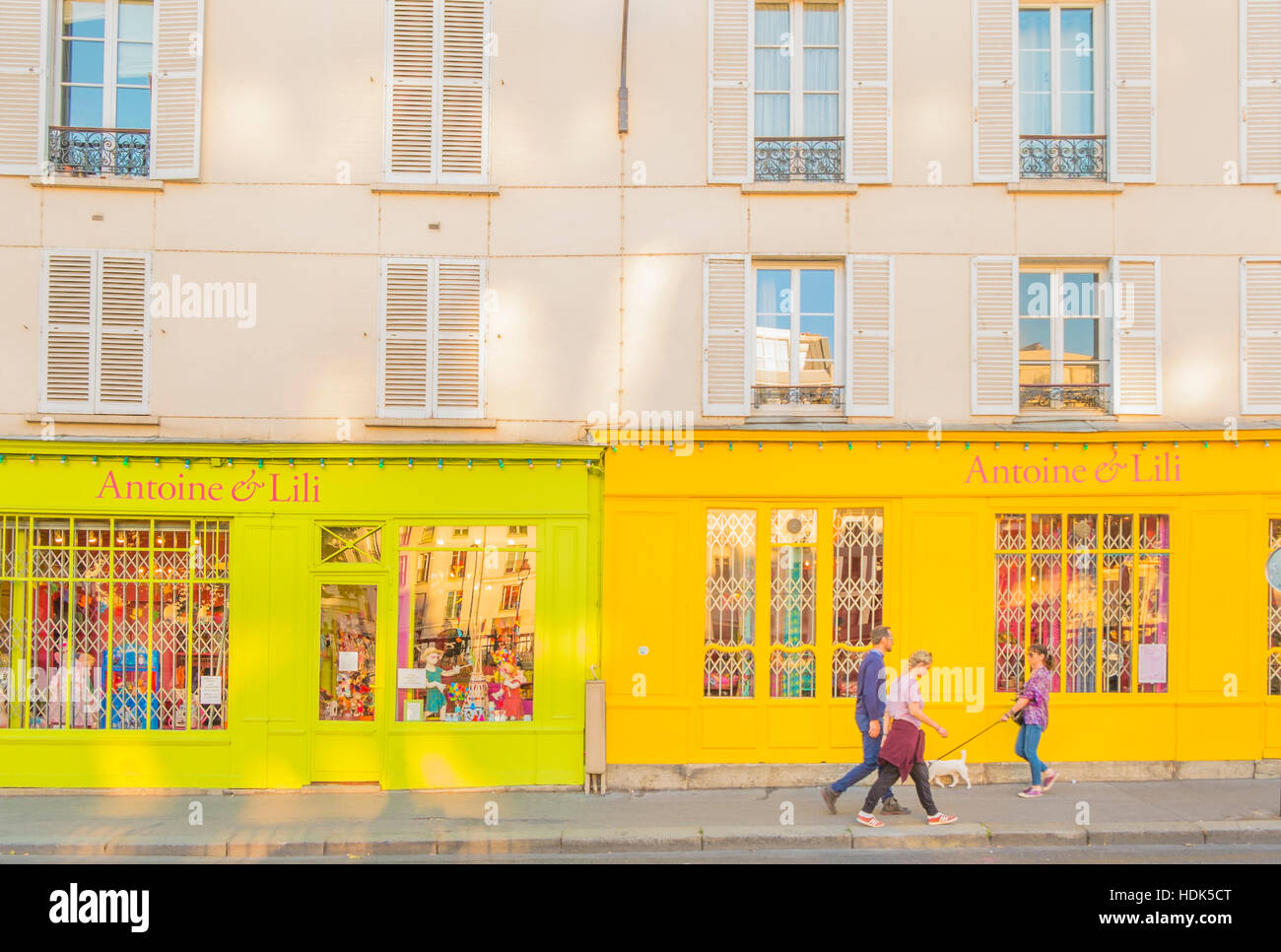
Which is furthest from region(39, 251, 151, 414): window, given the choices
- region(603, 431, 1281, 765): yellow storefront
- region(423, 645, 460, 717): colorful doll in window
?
region(603, 431, 1281, 765): yellow storefront

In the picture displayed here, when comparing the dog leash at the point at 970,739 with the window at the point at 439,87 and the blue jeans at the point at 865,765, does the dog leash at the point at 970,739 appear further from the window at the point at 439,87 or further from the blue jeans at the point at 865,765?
the window at the point at 439,87

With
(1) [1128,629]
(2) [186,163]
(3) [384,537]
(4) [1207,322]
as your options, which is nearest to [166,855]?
(3) [384,537]

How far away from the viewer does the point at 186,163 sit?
11.4 m

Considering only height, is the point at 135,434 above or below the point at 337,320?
below

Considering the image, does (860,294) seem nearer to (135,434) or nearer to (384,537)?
(384,537)

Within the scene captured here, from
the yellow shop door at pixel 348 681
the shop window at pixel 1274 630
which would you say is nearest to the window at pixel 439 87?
the yellow shop door at pixel 348 681

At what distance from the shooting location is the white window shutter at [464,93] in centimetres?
1157

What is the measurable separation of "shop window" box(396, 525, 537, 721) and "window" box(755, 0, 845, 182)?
486cm

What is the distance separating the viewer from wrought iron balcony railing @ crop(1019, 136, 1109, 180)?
11.7 m

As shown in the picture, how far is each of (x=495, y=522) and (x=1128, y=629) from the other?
22.4 feet

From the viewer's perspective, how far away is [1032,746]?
1048cm

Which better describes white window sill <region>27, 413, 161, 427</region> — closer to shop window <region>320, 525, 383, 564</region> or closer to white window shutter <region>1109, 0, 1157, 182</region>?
shop window <region>320, 525, 383, 564</region>

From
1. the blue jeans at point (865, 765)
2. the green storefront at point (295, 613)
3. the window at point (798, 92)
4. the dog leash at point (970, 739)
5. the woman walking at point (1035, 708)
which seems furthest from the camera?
the window at point (798, 92)

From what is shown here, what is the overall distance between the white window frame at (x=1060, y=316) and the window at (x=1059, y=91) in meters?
0.96
